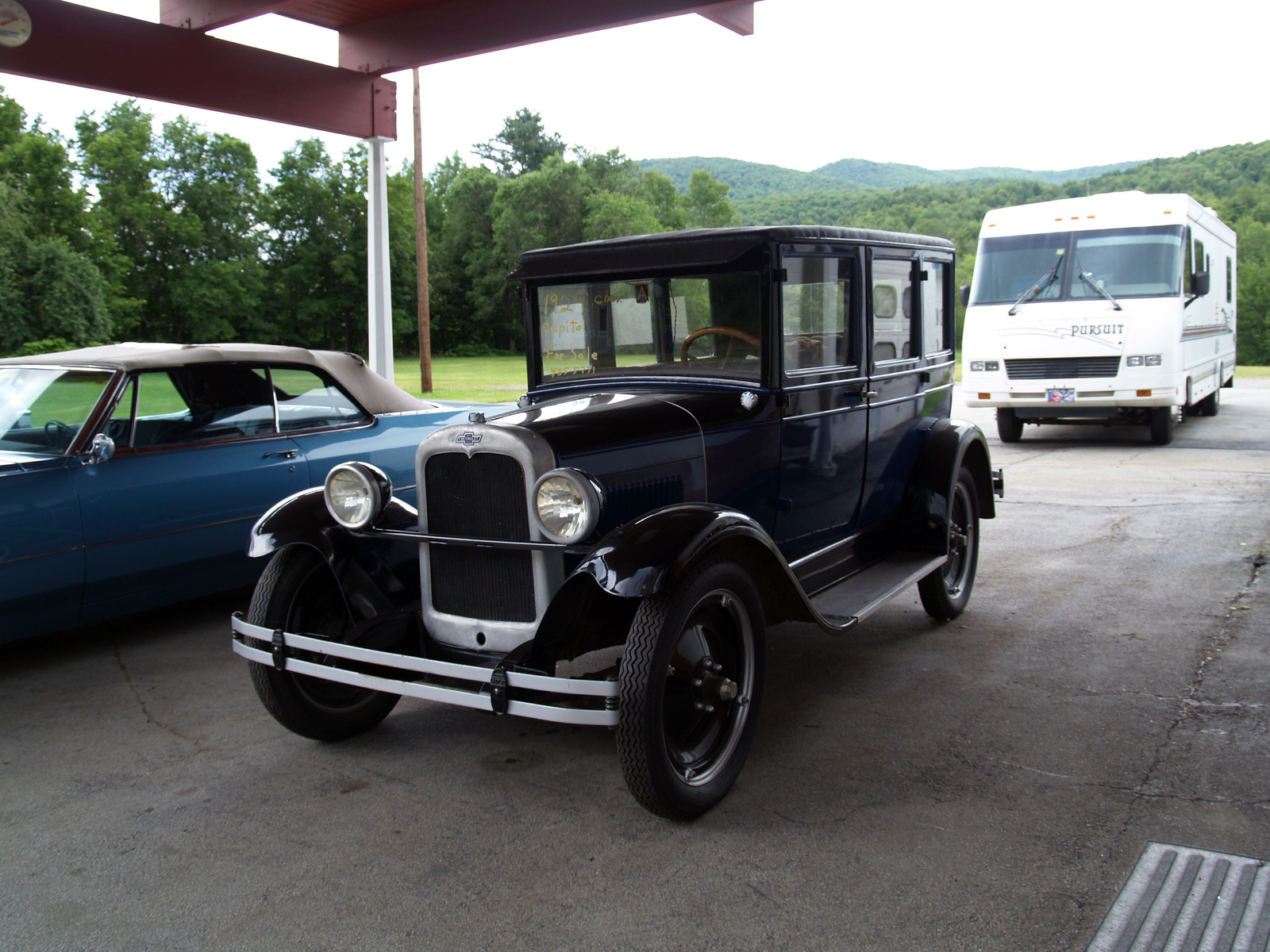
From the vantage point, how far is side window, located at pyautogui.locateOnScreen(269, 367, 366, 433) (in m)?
5.68

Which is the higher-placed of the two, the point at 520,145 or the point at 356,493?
the point at 520,145

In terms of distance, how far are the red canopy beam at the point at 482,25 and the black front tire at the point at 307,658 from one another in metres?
5.82

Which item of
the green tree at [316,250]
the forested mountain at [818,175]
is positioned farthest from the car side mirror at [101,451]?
the forested mountain at [818,175]

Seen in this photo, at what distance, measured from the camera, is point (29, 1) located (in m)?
7.57

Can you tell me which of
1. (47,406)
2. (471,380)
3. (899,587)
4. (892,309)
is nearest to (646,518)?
(899,587)

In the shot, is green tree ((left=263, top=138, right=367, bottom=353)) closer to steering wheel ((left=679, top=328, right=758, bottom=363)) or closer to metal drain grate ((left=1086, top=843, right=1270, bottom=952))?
steering wheel ((left=679, top=328, right=758, bottom=363))

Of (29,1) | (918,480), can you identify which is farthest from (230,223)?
(918,480)

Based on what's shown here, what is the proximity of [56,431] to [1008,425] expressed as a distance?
11.3m

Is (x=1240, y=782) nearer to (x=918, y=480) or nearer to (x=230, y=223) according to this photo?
(x=918, y=480)

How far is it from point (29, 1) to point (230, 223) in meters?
45.9

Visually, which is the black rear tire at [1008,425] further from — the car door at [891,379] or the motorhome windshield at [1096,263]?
the car door at [891,379]

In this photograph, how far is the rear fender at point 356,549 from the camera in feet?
11.7

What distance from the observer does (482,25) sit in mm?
8742

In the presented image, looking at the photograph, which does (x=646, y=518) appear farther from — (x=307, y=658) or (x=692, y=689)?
(x=307, y=658)
